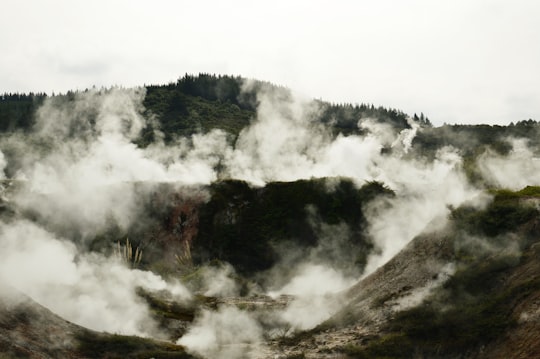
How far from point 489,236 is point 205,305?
1547 centimetres

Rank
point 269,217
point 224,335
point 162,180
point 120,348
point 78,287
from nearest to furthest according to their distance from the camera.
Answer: point 120,348
point 224,335
point 78,287
point 269,217
point 162,180

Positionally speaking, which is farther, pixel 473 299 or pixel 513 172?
pixel 513 172

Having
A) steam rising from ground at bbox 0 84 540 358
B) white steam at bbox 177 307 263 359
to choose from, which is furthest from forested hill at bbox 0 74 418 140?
white steam at bbox 177 307 263 359

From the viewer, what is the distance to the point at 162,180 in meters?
51.5

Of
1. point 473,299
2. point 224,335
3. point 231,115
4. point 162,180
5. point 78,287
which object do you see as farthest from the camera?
point 231,115

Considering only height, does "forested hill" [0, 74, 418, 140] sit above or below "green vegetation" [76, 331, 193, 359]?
above

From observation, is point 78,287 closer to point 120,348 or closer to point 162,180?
point 120,348

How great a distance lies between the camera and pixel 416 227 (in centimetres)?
3538

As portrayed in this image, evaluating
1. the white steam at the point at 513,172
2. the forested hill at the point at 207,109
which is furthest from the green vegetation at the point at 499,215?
the forested hill at the point at 207,109

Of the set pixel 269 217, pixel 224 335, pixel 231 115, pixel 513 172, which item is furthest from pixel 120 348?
pixel 231 115

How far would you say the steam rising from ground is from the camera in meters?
25.8

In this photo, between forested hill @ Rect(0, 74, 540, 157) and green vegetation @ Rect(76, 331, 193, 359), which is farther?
forested hill @ Rect(0, 74, 540, 157)

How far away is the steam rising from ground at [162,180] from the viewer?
84.8ft

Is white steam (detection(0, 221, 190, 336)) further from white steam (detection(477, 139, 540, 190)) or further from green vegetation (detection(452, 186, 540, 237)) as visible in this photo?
white steam (detection(477, 139, 540, 190))
